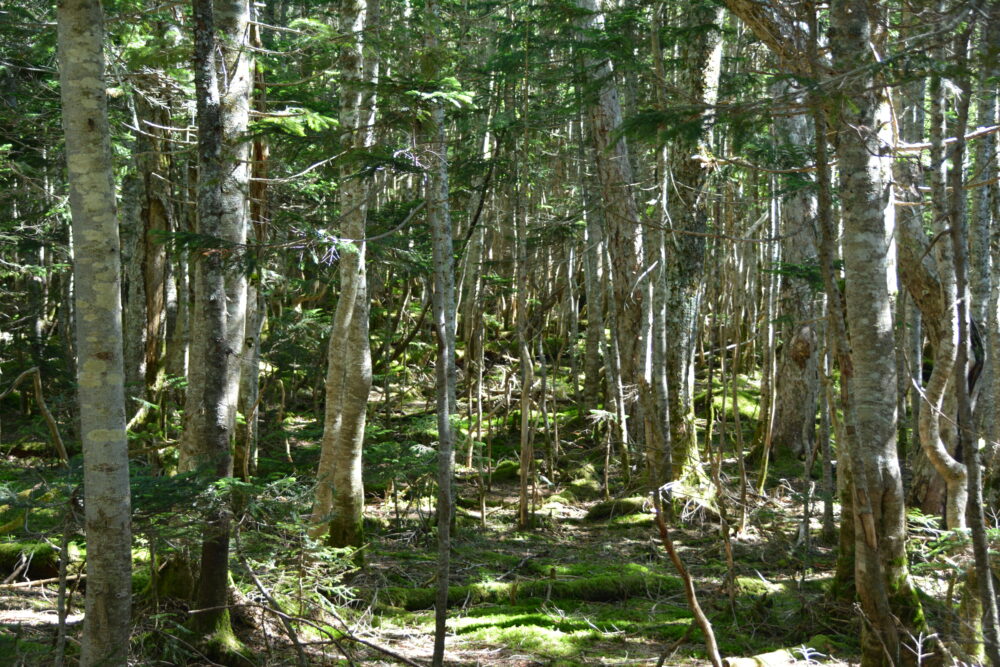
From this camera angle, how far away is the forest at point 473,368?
4328 millimetres

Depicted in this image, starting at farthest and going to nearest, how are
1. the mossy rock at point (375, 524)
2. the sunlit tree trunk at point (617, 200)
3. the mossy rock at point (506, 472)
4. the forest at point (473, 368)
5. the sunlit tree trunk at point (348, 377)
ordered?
the mossy rock at point (506, 472) → the sunlit tree trunk at point (617, 200) → the mossy rock at point (375, 524) → the sunlit tree trunk at point (348, 377) → the forest at point (473, 368)

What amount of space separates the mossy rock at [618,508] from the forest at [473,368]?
0.15 ft

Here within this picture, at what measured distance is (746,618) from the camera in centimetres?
679

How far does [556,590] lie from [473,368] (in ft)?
28.2

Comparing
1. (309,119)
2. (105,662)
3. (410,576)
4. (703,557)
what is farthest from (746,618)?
(309,119)

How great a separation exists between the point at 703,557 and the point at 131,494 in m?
6.71

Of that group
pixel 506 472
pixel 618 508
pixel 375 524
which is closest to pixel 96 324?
pixel 375 524

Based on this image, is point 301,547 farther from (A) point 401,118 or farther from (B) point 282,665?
(A) point 401,118

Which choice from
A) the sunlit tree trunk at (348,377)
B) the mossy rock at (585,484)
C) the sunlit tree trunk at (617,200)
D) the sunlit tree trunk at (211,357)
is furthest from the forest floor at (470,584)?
the sunlit tree trunk at (617,200)

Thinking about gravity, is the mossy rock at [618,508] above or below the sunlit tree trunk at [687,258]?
below

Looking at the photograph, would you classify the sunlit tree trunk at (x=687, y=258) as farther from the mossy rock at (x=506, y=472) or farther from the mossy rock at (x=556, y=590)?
the mossy rock at (x=506, y=472)

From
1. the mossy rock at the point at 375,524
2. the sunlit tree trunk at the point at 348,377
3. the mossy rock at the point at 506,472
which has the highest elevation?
the sunlit tree trunk at the point at 348,377

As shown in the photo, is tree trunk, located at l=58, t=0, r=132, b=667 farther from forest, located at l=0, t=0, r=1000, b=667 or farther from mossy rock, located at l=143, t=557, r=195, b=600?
mossy rock, located at l=143, t=557, r=195, b=600

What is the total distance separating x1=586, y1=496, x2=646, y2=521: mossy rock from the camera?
11.2 m
